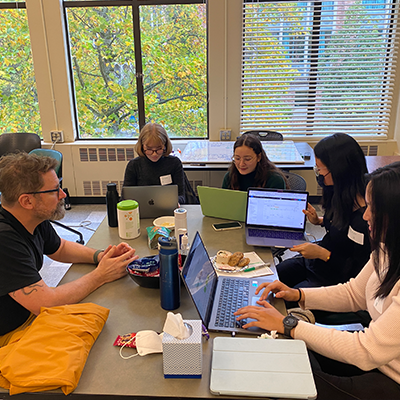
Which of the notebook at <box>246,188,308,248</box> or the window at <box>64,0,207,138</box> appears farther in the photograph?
the window at <box>64,0,207,138</box>

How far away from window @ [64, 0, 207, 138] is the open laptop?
2686mm

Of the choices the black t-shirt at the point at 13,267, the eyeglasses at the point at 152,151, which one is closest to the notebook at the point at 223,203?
the eyeglasses at the point at 152,151

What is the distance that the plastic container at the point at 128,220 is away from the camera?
204 centimetres

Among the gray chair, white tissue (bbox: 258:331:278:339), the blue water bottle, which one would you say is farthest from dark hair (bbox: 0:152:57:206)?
the gray chair

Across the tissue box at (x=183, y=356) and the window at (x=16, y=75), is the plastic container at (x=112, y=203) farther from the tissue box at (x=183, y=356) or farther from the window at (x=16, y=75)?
the window at (x=16, y=75)

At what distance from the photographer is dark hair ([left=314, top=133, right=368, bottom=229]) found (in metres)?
1.94

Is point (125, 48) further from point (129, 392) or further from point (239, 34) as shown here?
point (129, 392)

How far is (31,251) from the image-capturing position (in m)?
1.55

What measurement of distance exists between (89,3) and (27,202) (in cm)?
381

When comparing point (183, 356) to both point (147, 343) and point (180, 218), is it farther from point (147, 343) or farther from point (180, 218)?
point (180, 218)

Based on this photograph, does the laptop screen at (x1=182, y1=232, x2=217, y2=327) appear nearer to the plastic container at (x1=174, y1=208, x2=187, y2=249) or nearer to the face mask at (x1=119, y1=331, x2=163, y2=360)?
the face mask at (x1=119, y1=331, x2=163, y2=360)

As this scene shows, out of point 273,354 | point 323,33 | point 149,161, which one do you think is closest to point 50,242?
point 273,354

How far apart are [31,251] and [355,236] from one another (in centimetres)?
152

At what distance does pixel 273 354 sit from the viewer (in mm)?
1164
